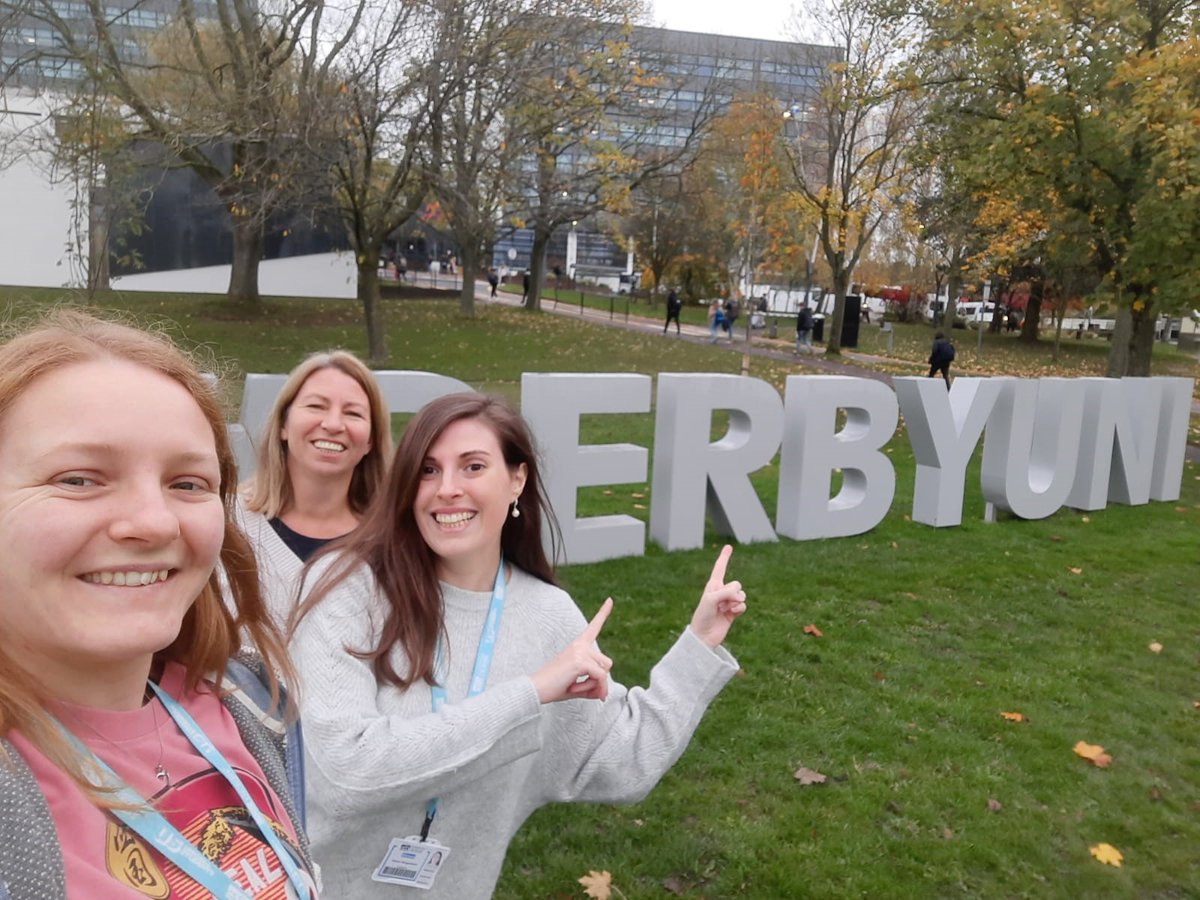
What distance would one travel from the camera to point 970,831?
12.7 feet

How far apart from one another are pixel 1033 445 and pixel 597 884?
27.1 ft

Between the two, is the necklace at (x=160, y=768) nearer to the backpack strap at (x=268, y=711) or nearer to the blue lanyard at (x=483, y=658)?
the backpack strap at (x=268, y=711)

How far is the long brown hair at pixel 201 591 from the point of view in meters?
1.00

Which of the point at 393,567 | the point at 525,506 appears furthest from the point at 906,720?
the point at 393,567

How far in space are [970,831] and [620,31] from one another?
22258 millimetres

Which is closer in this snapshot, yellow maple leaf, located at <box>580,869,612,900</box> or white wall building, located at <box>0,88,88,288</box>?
yellow maple leaf, located at <box>580,869,612,900</box>

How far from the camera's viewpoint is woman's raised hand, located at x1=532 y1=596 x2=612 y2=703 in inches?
68.0

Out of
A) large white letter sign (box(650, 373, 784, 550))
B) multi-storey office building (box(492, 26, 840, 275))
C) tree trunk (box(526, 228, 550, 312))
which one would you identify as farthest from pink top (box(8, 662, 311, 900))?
tree trunk (box(526, 228, 550, 312))

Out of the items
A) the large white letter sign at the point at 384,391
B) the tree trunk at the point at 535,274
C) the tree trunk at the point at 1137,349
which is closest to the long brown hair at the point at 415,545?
the large white letter sign at the point at 384,391

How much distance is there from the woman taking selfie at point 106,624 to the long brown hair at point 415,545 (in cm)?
66

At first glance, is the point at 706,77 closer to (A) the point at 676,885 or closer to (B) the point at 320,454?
(B) the point at 320,454

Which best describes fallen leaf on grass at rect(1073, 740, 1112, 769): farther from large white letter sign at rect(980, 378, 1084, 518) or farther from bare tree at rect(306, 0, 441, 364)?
bare tree at rect(306, 0, 441, 364)

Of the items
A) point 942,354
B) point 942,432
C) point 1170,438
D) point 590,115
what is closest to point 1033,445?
point 942,432

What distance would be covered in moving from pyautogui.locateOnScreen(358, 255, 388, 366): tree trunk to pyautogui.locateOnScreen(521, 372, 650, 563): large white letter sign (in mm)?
11231
